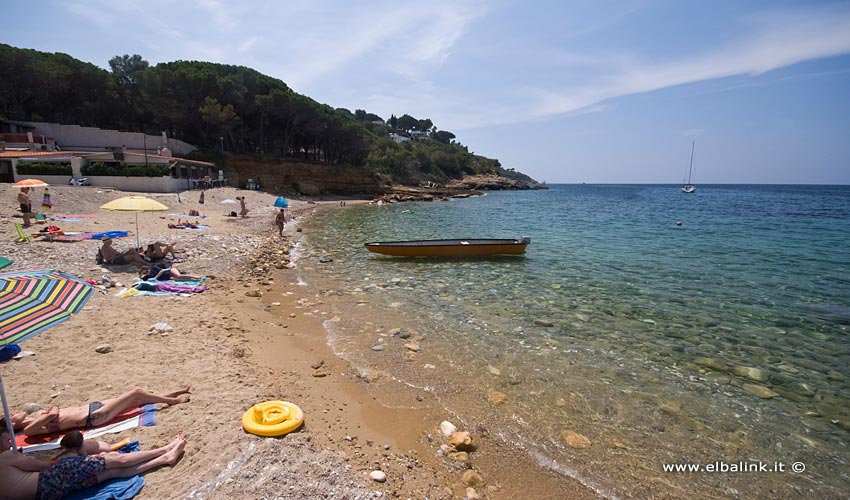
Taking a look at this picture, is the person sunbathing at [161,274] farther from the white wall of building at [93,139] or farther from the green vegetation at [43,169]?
the white wall of building at [93,139]

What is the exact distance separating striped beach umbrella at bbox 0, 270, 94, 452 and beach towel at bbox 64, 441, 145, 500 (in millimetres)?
879

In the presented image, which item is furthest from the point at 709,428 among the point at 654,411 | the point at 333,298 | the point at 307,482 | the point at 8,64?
the point at 8,64

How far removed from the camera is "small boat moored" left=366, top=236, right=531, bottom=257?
16625 millimetres

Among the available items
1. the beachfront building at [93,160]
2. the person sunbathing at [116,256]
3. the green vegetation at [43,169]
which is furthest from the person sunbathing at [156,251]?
the green vegetation at [43,169]

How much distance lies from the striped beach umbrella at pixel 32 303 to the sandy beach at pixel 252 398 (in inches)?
64.4

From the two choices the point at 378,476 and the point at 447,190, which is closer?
the point at 378,476

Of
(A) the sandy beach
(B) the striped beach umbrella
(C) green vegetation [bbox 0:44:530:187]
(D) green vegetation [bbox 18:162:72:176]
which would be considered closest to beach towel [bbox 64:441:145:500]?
(A) the sandy beach

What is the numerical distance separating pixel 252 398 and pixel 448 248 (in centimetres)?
1240

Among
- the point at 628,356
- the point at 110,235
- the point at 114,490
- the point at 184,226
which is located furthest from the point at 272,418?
the point at 184,226

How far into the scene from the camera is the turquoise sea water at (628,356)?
5.04 metres

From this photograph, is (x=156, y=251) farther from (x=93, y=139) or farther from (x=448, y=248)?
(x=93, y=139)

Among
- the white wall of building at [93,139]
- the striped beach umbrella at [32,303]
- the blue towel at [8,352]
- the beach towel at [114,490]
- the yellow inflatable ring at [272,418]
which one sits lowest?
the beach towel at [114,490]

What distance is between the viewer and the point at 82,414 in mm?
4461

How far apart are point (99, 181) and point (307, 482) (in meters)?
36.4
